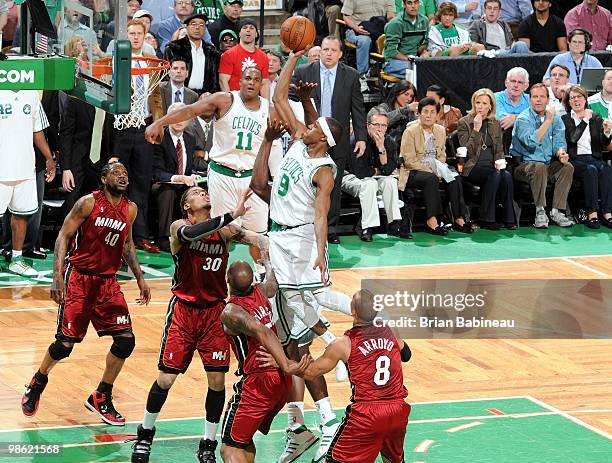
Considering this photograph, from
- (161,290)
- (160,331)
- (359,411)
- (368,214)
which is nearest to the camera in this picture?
(359,411)

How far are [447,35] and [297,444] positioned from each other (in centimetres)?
1079

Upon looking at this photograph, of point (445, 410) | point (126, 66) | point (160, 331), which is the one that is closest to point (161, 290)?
point (160, 331)

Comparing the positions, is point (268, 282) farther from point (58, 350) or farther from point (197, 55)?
point (197, 55)

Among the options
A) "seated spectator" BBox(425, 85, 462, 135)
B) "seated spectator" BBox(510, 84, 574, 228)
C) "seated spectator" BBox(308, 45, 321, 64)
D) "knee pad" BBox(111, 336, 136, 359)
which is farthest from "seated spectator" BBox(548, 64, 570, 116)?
"knee pad" BBox(111, 336, 136, 359)

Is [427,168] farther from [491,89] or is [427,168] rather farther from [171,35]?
[171,35]

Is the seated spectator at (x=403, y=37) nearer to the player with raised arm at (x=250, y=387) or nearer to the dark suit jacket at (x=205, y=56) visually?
the dark suit jacket at (x=205, y=56)

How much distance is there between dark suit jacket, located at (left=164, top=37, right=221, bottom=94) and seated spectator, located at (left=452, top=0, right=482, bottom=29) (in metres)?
4.97

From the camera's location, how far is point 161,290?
13.6 meters

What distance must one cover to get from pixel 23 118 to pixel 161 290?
2.43 metres

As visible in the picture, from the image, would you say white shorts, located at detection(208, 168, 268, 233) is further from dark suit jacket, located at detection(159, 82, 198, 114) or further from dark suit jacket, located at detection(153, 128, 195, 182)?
dark suit jacket, located at detection(159, 82, 198, 114)

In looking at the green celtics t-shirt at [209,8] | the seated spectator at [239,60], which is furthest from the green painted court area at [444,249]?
the green celtics t-shirt at [209,8]

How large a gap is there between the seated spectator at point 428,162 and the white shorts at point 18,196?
4621 millimetres

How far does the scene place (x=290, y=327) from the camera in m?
9.45

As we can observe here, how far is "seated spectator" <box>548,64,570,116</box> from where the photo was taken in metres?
17.6
